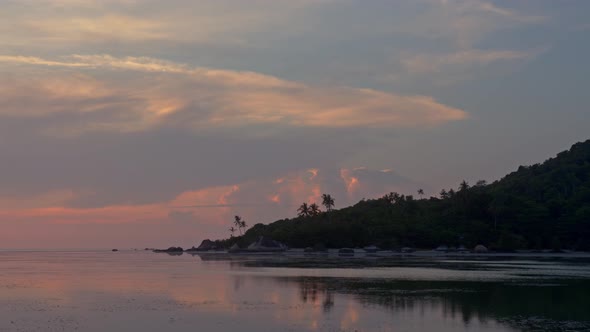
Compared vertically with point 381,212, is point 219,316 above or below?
below

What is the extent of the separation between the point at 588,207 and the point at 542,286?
11587 cm

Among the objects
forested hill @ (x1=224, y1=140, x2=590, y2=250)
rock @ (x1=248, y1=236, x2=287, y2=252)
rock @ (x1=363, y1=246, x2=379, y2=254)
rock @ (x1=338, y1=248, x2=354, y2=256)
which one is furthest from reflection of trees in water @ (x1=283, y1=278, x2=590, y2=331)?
rock @ (x1=248, y1=236, x2=287, y2=252)

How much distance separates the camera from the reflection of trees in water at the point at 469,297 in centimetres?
3747

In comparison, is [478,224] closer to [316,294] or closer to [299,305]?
[316,294]

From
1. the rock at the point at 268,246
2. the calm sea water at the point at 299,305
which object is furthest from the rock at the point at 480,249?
the calm sea water at the point at 299,305

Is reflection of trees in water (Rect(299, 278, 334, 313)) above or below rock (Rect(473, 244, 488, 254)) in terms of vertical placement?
below

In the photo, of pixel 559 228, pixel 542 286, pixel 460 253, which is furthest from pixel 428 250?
pixel 542 286

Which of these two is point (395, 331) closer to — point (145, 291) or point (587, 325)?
point (587, 325)

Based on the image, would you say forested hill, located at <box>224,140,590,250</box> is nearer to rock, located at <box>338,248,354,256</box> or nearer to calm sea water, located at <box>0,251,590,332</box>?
rock, located at <box>338,248,354,256</box>

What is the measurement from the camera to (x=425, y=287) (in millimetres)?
53188

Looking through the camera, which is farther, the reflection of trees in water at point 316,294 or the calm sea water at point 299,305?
the reflection of trees in water at point 316,294

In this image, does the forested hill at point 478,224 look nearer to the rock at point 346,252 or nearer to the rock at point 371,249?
the rock at point 371,249

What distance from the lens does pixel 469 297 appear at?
4562cm

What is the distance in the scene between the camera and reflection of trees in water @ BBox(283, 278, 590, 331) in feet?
123
